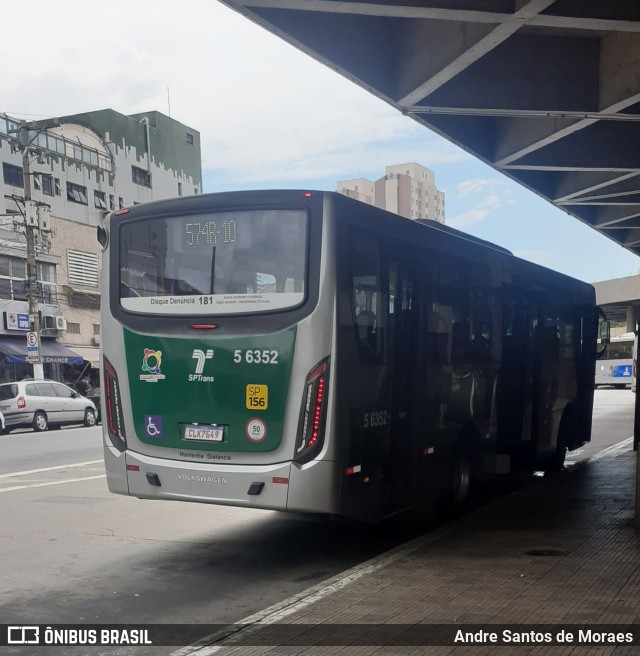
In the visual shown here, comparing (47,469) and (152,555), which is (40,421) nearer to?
(47,469)

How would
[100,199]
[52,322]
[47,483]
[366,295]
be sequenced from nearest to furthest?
[366,295] → [47,483] → [52,322] → [100,199]

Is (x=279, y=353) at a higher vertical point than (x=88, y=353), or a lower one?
higher

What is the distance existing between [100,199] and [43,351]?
1326 cm

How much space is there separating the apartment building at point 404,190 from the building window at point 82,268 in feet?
322

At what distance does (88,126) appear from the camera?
4891 cm

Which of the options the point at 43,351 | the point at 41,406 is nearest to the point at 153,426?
the point at 41,406

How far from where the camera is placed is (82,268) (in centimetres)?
4166

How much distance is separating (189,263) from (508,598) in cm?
398

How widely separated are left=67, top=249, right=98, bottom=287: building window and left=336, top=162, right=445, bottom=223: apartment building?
9822cm

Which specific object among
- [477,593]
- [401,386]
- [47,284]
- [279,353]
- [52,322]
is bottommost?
[477,593]

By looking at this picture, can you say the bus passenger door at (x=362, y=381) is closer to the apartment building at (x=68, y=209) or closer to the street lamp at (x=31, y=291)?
the street lamp at (x=31, y=291)

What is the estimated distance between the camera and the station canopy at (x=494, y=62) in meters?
8.34


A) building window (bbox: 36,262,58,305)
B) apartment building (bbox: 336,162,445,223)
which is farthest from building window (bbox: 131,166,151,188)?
apartment building (bbox: 336,162,445,223)

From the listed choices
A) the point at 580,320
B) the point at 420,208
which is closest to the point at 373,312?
the point at 580,320
